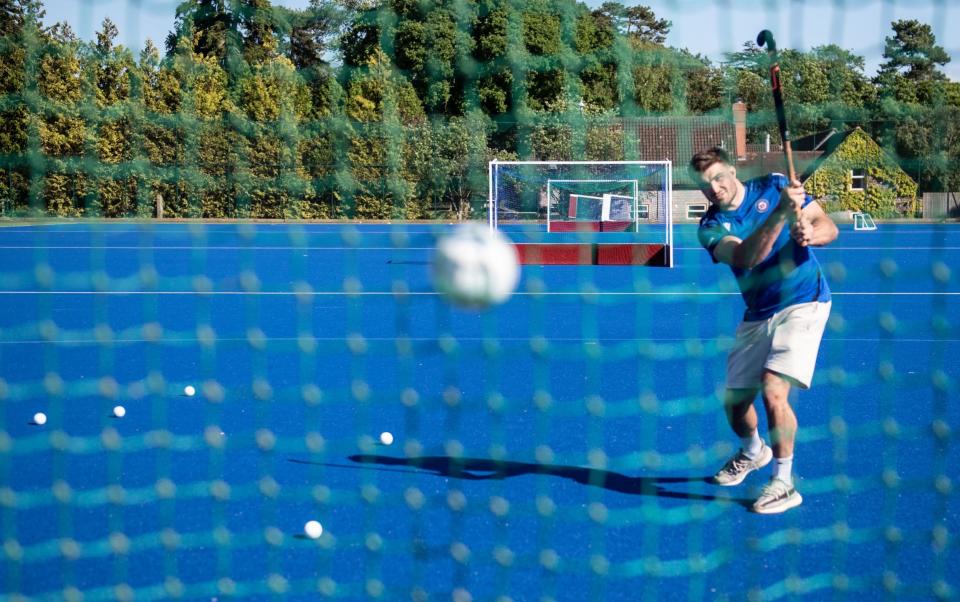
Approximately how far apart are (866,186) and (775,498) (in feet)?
63.9

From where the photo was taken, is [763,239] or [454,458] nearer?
[763,239]

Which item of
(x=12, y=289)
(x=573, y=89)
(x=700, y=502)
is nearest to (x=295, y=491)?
(x=700, y=502)

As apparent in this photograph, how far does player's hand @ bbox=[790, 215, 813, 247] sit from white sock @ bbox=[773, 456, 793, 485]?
1.02 metres

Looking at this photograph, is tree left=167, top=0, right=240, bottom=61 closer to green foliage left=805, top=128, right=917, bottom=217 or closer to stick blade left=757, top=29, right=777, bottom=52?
stick blade left=757, top=29, right=777, bottom=52

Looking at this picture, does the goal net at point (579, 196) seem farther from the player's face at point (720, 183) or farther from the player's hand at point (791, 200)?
the player's hand at point (791, 200)

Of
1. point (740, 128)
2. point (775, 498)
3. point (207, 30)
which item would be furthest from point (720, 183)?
point (740, 128)

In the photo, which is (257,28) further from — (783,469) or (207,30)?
(783,469)

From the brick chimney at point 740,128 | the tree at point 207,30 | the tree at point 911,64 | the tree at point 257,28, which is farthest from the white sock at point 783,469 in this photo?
the brick chimney at point 740,128

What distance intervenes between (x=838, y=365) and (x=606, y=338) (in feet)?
7.91

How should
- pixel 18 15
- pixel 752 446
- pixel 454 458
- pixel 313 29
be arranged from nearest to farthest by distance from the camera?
pixel 752 446 < pixel 454 458 < pixel 18 15 < pixel 313 29

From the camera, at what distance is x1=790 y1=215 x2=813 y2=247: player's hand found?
178 inches

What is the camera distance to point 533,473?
18.1 feet

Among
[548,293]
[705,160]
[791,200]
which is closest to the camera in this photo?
[791,200]

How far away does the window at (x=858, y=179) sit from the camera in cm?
2130
